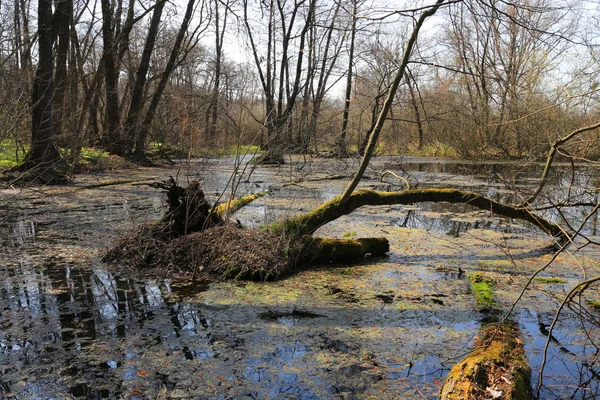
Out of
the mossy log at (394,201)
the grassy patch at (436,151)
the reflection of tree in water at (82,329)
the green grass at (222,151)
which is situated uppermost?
the grassy patch at (436,151)

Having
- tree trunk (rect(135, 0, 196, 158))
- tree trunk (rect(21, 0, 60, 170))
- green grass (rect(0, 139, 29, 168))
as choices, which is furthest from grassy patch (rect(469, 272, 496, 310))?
tree trunk (rect(135, 0, 196, 158))

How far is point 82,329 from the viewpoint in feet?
12.8

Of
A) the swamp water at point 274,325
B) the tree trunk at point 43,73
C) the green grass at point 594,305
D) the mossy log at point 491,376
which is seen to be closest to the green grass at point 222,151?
the swamp water at point 274,325

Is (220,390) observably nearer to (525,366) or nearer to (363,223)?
(525,366)

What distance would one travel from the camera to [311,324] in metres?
4.11

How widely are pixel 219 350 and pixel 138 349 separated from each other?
57 centimetres

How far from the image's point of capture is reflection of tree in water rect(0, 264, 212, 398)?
3121 mm

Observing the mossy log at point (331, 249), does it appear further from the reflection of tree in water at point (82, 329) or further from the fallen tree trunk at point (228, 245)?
the reflection of tree in water at point (82, 329)

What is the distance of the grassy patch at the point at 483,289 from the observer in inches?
180

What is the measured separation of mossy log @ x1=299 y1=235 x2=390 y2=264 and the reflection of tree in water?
5.69 feet

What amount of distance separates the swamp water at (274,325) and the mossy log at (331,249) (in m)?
0.25

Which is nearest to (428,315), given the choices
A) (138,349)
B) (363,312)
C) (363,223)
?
(363,312)

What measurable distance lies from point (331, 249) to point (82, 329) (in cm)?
304

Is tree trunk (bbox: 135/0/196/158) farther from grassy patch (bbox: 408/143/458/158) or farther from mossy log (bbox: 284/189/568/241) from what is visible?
mossy log (bbox: 284/189/568/241)
